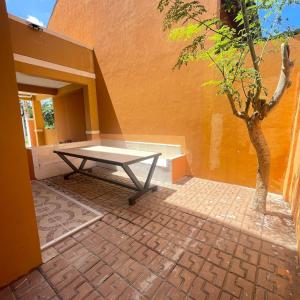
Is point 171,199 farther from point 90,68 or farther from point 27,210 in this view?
point 90,68

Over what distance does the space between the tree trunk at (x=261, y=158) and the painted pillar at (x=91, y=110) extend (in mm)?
5201

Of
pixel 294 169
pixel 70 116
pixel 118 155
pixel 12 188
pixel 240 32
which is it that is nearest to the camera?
pixel 12 188

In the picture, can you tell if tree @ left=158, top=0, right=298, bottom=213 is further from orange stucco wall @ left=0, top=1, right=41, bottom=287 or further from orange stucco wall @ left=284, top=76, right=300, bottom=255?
orange stucco wall @ left=0, top=1, right=41, bottom=287

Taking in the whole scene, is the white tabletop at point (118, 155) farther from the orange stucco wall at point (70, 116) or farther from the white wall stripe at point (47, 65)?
the orange stucco wall at point (70, 116)

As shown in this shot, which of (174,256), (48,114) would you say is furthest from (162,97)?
(48,114)

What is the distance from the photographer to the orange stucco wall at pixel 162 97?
3.60 metres

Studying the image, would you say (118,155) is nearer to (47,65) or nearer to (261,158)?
(261,158)

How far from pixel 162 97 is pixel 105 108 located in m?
2.40

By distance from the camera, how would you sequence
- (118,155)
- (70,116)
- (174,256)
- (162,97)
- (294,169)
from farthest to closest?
1. (70,116)
2. (162,97)
3. (118,155)
4. (294,169)
5. (174,256)

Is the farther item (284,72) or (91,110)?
(91,110)

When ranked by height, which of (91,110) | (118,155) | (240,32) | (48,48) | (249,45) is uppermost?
(48,48)

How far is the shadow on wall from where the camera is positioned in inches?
242

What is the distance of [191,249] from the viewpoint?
2137mm

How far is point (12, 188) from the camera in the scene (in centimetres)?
166
